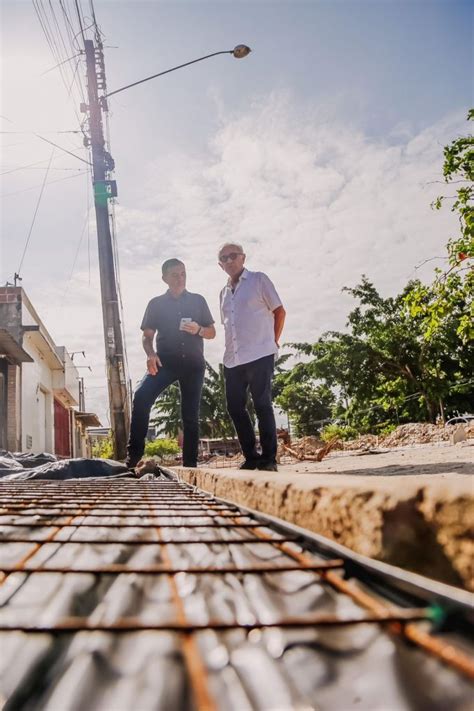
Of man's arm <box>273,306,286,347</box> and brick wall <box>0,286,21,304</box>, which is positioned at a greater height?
brick wall <box>0,286,21,304</box>

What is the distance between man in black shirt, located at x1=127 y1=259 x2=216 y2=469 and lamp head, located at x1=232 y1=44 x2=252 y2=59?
432cm

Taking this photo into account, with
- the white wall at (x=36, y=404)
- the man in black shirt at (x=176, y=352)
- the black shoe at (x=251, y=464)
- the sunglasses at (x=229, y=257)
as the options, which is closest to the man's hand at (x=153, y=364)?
the man in black shirt at (x=176, y=352)

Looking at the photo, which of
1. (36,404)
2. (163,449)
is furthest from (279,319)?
(163,449)

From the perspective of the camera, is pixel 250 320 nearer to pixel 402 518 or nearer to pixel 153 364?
pixel 153 364

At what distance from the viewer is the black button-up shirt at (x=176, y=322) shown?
175 inches

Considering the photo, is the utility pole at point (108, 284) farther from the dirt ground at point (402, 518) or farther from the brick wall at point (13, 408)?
the dirt ground at point (402, 518)

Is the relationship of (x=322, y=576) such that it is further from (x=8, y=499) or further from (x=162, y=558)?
(x=8, y=499)

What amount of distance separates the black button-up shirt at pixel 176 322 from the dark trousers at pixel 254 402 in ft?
2.21

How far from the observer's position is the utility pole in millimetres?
7004

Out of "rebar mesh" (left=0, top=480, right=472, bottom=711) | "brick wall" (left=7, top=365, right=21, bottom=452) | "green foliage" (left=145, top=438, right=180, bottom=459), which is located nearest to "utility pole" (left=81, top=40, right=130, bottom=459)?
"brick wall" (left=7, top=365, right=21, bottom=452)

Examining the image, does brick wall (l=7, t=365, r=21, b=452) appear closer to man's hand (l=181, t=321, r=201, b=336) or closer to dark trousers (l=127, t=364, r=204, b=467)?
dark trousers (l=127, t=364, r=204, b=467)

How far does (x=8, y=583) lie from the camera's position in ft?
2.64

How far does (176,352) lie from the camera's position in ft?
14.5

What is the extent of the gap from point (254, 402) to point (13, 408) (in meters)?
9.11
